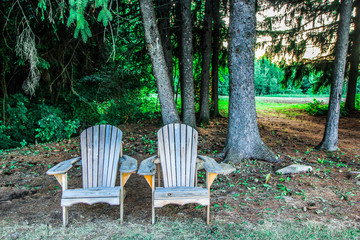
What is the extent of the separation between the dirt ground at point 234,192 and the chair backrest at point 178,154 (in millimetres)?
363

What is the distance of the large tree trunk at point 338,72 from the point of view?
14.9 feet

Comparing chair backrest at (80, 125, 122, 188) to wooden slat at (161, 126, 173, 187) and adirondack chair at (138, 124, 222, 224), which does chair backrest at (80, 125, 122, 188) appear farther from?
wooden slat at (161, 126, 173, 187)

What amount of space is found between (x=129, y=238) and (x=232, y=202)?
4.39ft

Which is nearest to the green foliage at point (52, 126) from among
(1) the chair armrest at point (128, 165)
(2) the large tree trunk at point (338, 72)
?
(1) the chair armrest at point (128, 165)

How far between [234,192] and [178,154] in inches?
39.7

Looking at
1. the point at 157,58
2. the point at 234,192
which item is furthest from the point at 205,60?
the point at 234,192

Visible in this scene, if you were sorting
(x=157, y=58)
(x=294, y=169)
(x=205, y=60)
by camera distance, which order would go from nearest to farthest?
(x=294, y=169) < (x=157, y=58) < (x=205, y=60)

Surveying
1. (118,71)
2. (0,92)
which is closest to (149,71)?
(118,71)

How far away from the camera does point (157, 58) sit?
4316 millimetres

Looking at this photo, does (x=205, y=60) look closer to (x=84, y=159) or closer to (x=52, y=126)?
(x=52, y=126)

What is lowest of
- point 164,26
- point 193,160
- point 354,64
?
point 193,160

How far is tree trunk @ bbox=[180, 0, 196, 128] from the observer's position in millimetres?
5746

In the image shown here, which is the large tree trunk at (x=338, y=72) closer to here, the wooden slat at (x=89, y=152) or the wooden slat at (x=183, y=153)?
the wooden slat at (x=183, y=153)

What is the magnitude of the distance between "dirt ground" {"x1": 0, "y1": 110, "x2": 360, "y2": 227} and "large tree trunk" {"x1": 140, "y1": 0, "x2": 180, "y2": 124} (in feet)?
3.49
